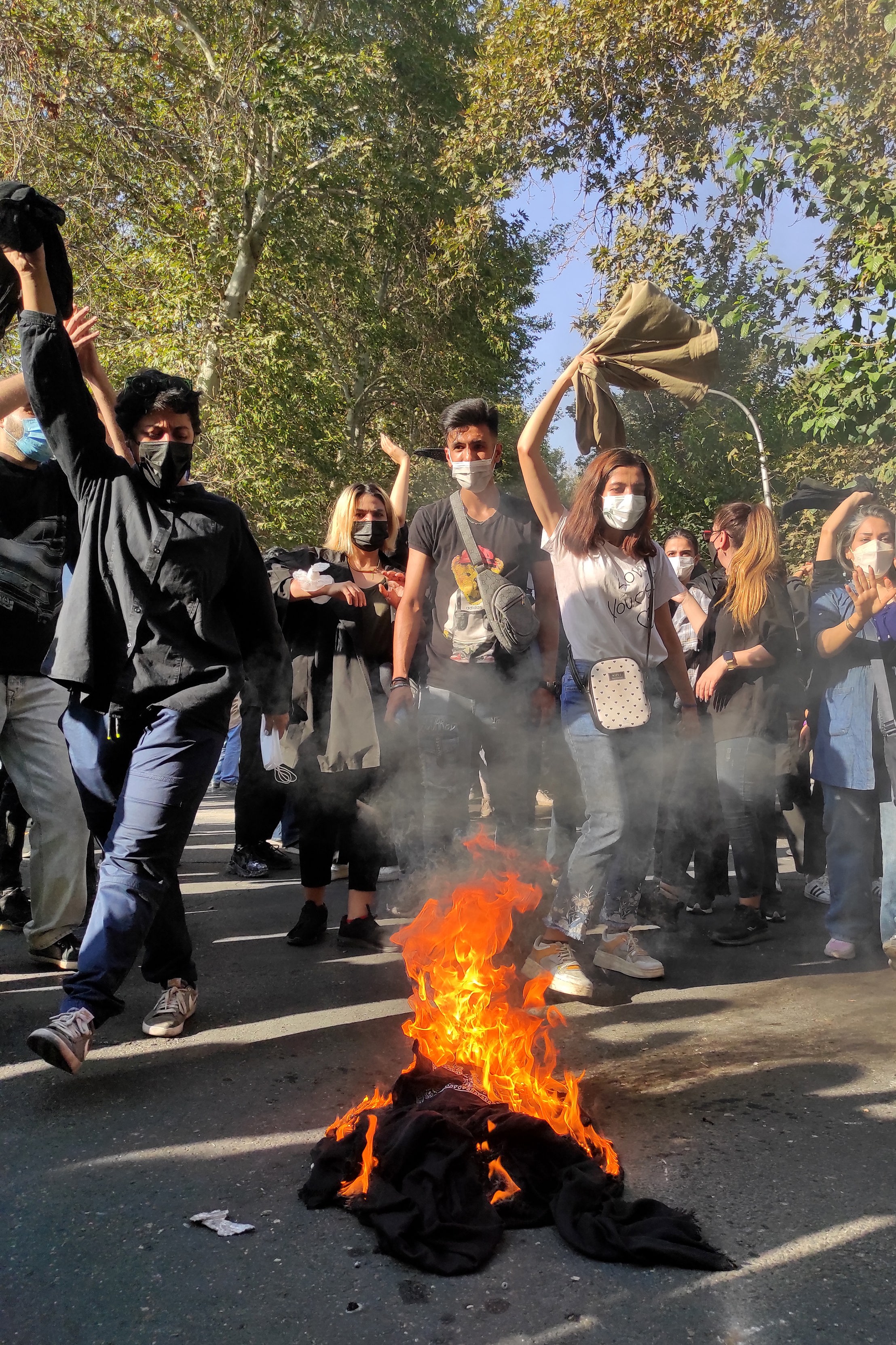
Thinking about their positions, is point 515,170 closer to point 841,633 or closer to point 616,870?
point 841,633

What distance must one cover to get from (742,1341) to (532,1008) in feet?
5.47

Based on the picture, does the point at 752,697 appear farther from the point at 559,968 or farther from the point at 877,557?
the point at 559,968

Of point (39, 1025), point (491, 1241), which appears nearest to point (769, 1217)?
point (491, 1241)

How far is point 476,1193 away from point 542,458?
2.95m

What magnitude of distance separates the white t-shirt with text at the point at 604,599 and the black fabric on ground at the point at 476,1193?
213 cm

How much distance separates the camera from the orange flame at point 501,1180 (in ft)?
7.83

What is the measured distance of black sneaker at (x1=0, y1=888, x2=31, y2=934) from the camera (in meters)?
5.05

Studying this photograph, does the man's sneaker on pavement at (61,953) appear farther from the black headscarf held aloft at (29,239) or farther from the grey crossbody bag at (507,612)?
the black headscarf held aloft at (29,239)

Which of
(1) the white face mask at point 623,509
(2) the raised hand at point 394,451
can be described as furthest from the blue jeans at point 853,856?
(2) the raised hand at point 394,451

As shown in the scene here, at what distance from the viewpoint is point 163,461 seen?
11.7 feet

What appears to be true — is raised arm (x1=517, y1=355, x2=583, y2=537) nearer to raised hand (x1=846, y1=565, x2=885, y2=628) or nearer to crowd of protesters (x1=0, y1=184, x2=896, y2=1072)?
crowd of protesters (x1=0, y1=184, x2=896, y2=1072)

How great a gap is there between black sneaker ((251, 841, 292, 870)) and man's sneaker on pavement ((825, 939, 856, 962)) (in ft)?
10.7

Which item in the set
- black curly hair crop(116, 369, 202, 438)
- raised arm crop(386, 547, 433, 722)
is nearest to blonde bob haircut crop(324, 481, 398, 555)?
raised arm crop(386, 547, 433, 722)

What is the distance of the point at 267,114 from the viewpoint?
14984 millimetres
